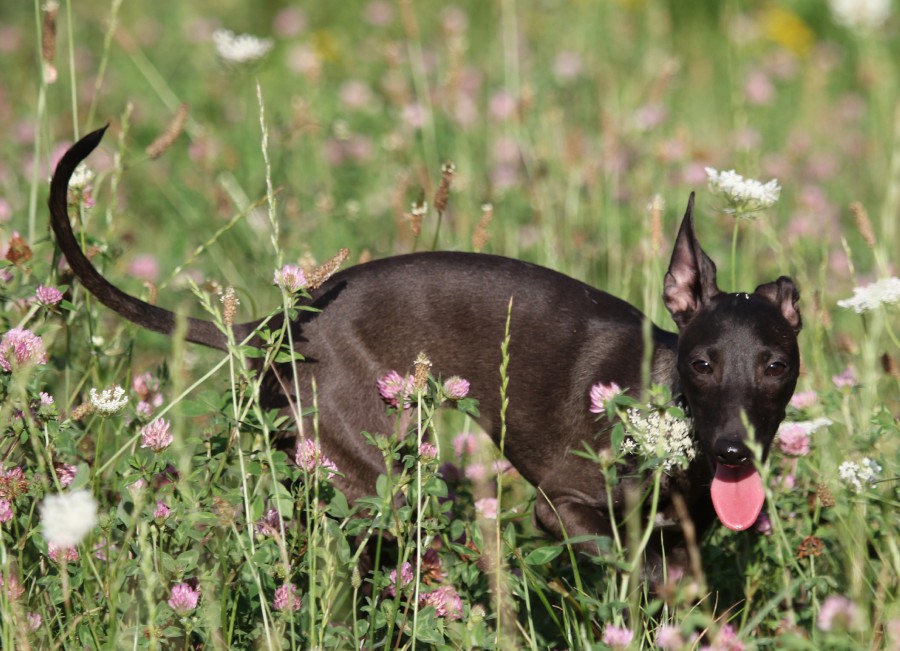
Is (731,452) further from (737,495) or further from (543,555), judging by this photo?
(543,555)

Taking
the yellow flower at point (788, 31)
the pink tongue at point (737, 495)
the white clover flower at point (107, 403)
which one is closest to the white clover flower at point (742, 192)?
the pink tongue at point (737, 495)

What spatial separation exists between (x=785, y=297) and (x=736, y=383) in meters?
0.53

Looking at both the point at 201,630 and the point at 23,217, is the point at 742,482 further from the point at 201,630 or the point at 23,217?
the point at 23,217

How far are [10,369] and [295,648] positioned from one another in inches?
38.1

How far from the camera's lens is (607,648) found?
250 cm

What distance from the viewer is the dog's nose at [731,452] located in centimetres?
306

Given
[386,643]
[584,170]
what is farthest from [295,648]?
[584,170]

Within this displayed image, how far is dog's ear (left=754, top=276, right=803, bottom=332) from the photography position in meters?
3.65

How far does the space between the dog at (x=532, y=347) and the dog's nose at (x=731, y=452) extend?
0.20 metres

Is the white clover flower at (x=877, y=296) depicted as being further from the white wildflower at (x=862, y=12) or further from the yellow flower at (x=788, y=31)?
the yellow flower at (x=788, y=31)

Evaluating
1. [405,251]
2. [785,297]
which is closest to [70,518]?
[785,297]

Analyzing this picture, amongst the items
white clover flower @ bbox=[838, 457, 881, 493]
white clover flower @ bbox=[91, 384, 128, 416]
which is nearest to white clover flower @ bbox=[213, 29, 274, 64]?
white clover flower @ bbox=[91, 384, 128, 416]

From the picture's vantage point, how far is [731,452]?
10.1ft

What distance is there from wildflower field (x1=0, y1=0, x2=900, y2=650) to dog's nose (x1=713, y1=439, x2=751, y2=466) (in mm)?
94
